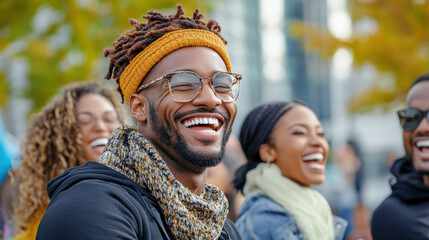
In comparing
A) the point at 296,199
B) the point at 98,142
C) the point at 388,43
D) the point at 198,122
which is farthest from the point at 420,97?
the point at 388,43

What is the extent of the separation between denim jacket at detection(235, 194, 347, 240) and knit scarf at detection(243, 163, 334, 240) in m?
0.04

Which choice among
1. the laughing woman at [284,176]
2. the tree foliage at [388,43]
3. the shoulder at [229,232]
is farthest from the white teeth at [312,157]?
the tree foliage at [388,43]

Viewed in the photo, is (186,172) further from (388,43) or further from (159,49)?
(388,43)

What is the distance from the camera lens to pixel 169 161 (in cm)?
221

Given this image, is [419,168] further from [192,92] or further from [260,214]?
[192,92]

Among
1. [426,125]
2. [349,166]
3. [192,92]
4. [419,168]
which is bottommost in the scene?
[349,166]

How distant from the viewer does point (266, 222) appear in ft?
11.1

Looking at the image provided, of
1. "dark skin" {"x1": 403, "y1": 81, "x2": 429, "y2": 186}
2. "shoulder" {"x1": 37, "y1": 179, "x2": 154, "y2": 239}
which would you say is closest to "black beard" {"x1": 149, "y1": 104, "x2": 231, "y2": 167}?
"shoulder" {"x1": 37, "y1": 179, "x2": 154, "y2": 239}

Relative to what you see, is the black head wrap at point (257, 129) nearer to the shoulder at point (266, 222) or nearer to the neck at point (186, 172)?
the shoulder at point (266, 222)

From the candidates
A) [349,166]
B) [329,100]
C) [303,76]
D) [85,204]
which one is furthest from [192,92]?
[303,76]

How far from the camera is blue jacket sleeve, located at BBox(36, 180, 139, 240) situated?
1.67 metres

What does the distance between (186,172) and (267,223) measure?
4.37 feet

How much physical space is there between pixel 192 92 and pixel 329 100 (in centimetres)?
5944

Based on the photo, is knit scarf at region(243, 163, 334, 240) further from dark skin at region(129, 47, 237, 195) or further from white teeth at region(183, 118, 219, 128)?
white teeth at region(183, 118, 219, 128)
